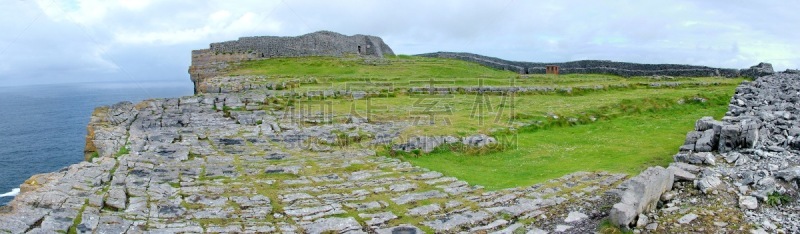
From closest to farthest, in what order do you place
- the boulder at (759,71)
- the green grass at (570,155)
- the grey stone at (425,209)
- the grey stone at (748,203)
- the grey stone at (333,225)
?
the grey stone at (748,203) < the grey stone at (333,225) < the grey stone at (425,209) < the green grass at (570,155) < the boulder at (759,71)

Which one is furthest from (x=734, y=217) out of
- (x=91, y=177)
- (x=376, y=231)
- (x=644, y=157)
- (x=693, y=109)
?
(x=693, y=109)

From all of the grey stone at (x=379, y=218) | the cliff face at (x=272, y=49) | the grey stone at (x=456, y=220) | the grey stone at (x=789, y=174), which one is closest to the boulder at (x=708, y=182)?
the grey stone at (x=789, y=174)

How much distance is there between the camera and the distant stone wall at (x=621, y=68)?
40.3m

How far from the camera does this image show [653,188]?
337 inches

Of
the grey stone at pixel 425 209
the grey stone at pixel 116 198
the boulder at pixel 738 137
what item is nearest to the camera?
the grey stone at pixel 116 198

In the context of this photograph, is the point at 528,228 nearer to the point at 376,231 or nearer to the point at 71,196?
the point at 376,231

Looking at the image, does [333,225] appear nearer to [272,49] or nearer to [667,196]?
[667,196]

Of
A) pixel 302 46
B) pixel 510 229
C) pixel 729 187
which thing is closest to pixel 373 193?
pixel 510 229

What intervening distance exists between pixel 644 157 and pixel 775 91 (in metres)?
13.2

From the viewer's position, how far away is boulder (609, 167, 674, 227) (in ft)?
26.1

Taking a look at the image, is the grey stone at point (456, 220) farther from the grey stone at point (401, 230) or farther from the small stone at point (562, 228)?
the small stone at point (562, 228)

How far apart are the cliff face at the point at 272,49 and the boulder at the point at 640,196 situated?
38.4 meters

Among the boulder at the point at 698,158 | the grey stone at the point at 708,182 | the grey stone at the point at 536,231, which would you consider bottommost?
the grey stone at the point at 536,231

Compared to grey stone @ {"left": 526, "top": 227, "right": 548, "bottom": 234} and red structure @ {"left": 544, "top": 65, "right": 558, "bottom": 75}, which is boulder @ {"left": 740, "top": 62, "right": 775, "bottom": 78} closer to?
red structure @ {"left": 544, "top": 65, "right": 558, "bottom": 75}
